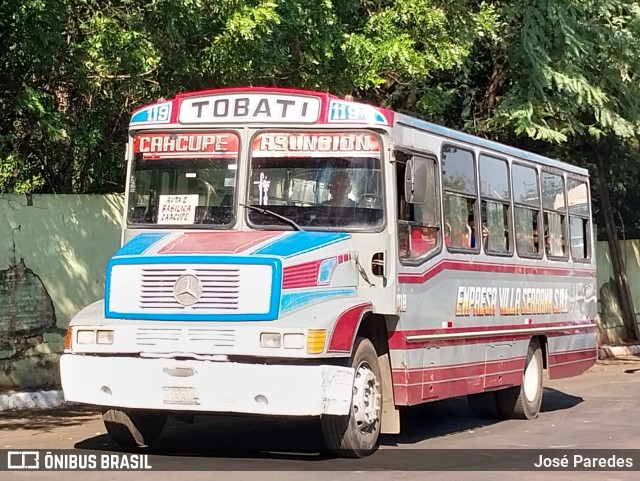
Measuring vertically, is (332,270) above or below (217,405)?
above

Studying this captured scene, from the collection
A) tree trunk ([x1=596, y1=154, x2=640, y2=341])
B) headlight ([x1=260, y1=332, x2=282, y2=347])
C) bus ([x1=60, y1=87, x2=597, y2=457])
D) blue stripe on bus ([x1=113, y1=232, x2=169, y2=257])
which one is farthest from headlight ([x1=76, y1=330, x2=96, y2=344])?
tree trunk ([x1=596, y1=154, x2=640, y2=341])

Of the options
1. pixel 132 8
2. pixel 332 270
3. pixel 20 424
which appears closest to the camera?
pixel 332 270

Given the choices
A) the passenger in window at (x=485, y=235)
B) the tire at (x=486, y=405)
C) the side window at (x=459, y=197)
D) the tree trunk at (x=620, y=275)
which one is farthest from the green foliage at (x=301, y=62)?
the tree trunk at (x=620, y=275)

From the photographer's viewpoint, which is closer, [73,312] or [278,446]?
[278,446]

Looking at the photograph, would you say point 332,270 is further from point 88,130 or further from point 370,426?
point 88,130

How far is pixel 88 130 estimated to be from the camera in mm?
14742

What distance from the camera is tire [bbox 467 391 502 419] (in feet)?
44.7

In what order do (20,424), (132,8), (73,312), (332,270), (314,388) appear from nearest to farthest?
(314,388) → (332,270) → (20,424) → (132,8) → (73,312)

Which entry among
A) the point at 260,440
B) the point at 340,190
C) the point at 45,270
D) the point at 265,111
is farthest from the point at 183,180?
the point at 45,270

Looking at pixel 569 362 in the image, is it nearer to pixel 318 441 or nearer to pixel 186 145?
pixel 318 441

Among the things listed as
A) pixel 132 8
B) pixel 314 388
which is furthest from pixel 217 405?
pixel 132 8

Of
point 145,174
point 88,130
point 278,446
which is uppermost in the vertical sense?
point 88,130

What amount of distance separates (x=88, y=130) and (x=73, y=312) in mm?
2297

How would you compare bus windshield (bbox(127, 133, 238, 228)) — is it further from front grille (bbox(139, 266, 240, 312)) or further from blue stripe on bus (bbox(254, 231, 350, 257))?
front grille (bbox(139, 266, 240, 312))
